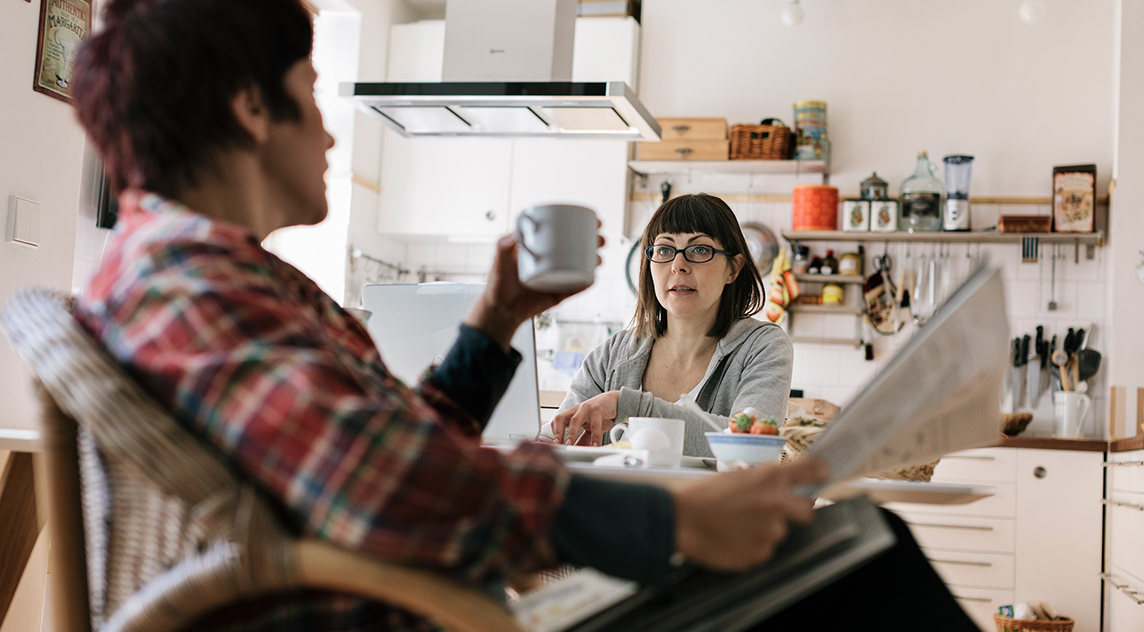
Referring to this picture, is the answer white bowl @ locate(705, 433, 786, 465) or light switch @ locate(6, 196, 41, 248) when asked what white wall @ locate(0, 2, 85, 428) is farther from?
white bowl @ locate(705, 433, 786, 465)

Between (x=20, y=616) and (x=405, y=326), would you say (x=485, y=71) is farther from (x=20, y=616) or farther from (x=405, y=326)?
(x=20, y=616)

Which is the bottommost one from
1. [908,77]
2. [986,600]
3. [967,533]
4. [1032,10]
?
[986,600]

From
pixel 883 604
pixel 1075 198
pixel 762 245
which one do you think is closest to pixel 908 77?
pixel 1075 198

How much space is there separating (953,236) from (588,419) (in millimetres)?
3287

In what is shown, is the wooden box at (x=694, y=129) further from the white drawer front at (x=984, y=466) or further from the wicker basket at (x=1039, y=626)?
the wicker basket at (x=1039, y=626)

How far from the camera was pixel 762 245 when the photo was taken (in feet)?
15.9

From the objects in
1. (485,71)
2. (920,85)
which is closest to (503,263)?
(485,71)

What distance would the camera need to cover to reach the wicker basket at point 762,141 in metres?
4.71

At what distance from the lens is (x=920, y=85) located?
481 centimetres

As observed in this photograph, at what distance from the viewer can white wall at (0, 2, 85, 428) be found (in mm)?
2406

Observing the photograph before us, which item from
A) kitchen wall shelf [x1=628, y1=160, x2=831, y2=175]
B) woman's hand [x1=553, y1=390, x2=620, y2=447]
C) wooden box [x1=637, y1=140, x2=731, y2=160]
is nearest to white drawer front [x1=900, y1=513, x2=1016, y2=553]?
kitchen wall shelf [x1=628, y1=160, x2=831, y2=175]

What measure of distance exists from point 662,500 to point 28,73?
243 cm

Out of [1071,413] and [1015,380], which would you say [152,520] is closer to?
[1071,413]

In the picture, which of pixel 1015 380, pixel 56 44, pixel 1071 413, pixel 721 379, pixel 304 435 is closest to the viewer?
pixel 304 435
